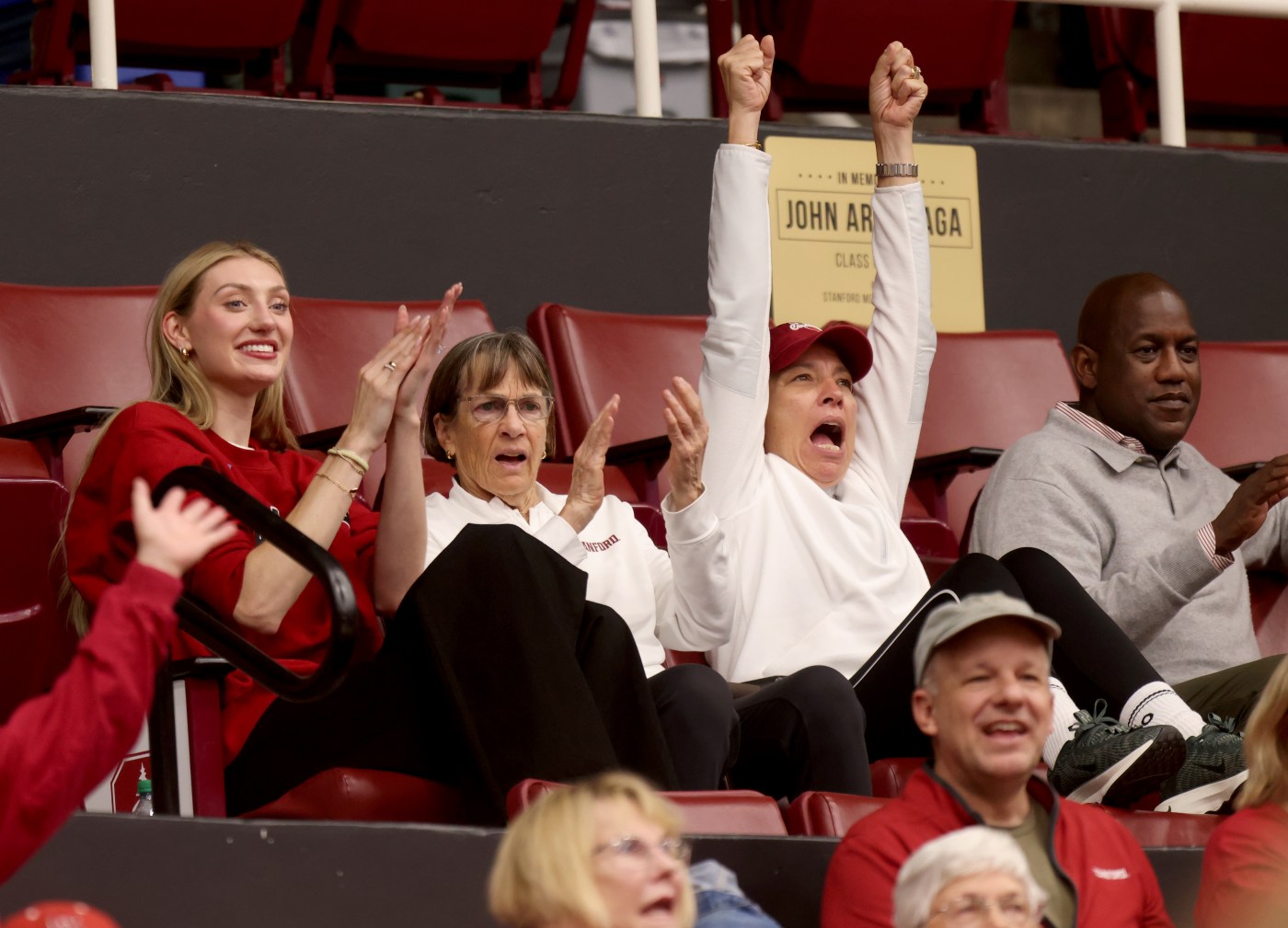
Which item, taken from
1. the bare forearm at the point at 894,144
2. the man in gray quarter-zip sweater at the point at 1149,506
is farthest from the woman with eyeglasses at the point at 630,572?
the bare forearm at the point at 894,144

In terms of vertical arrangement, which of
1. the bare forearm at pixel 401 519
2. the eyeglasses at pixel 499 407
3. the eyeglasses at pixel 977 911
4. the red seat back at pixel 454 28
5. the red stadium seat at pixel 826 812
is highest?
the red seat back at pixel 454 28

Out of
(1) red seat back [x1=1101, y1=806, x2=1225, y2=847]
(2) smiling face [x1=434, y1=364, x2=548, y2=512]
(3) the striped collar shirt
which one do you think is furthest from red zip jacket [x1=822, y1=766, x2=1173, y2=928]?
(3) the striped collar shirt

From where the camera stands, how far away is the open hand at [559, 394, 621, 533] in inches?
109

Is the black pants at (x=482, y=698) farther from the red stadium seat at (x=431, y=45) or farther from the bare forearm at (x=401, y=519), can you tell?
the red stadium seat at (x=431, y=45)

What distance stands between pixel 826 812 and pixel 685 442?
1.80ft

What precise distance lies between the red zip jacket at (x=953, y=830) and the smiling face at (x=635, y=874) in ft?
1.10

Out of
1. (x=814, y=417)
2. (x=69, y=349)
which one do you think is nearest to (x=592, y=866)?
(x=814, y=417)

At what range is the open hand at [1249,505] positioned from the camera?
288 cm

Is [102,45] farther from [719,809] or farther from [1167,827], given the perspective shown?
[1167,827]

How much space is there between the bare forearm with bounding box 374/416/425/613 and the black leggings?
603 mm

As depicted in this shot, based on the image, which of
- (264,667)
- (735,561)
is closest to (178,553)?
(264,667)

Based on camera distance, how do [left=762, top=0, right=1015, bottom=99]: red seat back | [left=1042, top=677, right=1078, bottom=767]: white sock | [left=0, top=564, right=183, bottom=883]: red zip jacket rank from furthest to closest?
[left=762, top=0, right=1015, bottom=99]: red seat back
[left=1042, top=677, right=1078, bottom=767]: white sock
[left=0, top=564, right=183, bottom=883]: red zip jacket

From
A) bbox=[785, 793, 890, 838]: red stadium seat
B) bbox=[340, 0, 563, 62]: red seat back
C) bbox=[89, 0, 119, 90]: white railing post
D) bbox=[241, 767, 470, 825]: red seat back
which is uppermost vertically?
bbox=[340, 0, 563, 62]: red seat back

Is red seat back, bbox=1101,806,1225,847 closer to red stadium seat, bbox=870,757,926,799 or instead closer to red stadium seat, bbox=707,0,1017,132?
red stadium seat, bbox=870,757,926,799
